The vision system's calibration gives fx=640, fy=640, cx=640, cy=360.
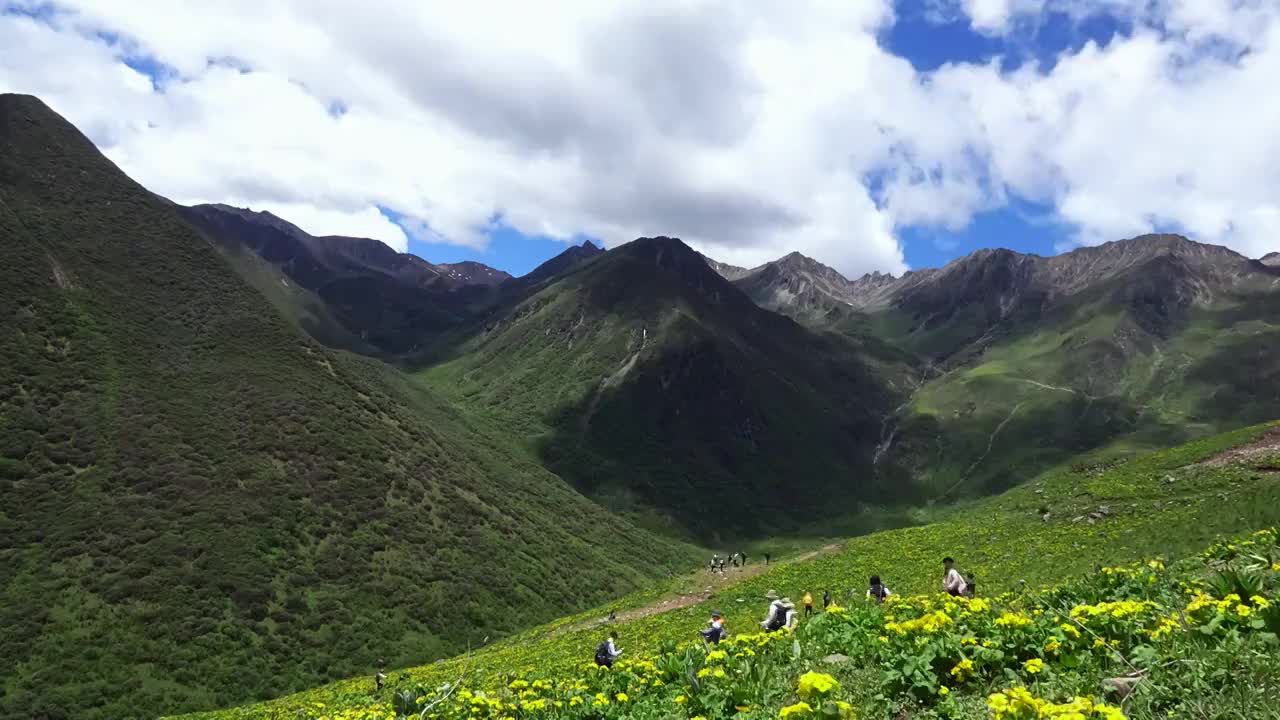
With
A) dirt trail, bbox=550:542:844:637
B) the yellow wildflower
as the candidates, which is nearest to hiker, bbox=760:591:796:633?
the yellow wildflower

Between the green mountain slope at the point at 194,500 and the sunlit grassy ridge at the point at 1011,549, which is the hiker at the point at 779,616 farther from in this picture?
the green mountain slope at the point at 194,500

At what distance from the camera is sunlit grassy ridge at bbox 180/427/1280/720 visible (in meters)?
27.3

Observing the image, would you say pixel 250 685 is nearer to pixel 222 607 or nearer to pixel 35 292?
pixel 222 607

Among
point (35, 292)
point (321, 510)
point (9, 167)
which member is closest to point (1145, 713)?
point (321, 510)

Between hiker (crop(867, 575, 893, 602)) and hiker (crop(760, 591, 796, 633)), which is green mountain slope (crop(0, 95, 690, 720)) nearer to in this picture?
hiker (crop(760, 591, 796, 633))

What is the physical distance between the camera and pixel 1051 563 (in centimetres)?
2995

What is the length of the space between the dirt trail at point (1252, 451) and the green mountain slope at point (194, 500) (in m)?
78.5

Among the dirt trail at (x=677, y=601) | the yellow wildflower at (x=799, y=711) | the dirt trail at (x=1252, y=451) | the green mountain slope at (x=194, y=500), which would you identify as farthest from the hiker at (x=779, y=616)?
the green mountain slope at (x=194, y=500)

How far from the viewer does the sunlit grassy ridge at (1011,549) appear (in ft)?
89.6

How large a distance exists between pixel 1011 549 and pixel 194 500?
9088 cm

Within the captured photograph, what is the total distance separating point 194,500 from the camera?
269 ft

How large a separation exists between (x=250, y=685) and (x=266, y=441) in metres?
44.2

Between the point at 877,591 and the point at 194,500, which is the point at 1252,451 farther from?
the point at 194,500

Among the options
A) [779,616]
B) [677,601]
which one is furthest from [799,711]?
[677,601]
